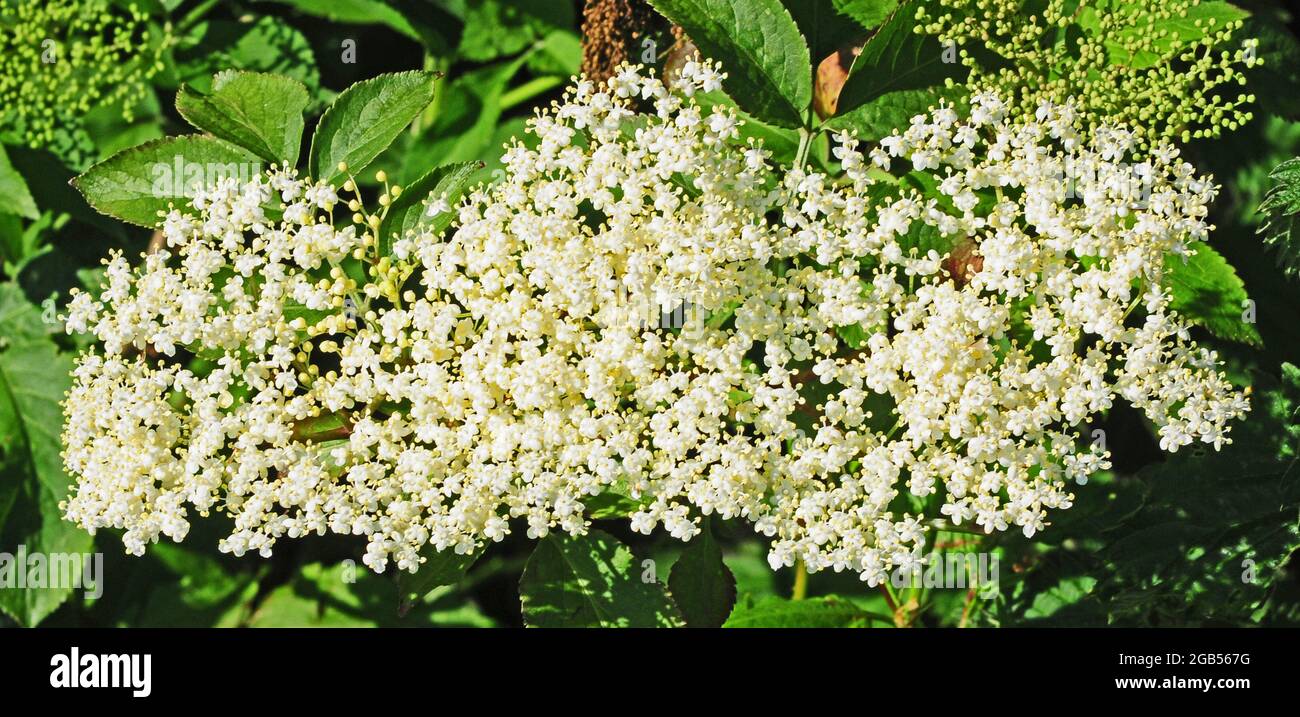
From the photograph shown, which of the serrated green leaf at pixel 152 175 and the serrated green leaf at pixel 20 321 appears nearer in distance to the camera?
the serrated green leaf at pixel 152 175

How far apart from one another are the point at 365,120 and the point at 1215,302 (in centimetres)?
171

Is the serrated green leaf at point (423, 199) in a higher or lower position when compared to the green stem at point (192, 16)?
lower

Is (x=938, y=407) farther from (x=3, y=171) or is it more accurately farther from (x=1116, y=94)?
(x=3, y=171)

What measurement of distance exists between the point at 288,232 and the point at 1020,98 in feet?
4.95

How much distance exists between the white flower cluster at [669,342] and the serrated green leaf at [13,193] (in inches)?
30.9

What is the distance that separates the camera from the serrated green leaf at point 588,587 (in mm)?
2373

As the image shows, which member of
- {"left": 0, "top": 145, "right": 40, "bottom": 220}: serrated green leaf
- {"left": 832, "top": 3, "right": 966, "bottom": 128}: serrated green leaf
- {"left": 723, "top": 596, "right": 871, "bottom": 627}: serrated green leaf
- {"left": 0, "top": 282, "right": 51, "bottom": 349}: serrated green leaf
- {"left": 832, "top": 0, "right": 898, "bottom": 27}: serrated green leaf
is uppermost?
{"left": 832, "top": 0, "right": 898, "bottom": 27}: serrated green leaf

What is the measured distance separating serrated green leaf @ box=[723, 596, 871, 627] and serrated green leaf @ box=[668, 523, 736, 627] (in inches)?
17.1

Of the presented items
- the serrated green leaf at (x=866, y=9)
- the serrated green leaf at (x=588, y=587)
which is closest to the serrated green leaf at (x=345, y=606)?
the serrated green leaf at (x=588, y=587)

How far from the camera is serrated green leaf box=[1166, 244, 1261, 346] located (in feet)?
6.96

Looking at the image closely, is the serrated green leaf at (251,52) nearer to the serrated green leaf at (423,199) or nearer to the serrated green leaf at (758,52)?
the serrated green leaf at (423,199)

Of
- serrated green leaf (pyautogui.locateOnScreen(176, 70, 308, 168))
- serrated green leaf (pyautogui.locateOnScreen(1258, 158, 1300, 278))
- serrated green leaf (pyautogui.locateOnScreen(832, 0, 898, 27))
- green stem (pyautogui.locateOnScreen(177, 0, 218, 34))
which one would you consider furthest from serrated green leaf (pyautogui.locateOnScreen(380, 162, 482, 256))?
serrated green leaf (pyautogui.locateOnScreen(1258, 158, 1300, 278))

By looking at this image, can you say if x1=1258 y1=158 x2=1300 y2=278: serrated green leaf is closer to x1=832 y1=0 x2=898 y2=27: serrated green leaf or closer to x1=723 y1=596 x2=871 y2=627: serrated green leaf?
x1=832 y1=0 x2=898 y2=27: serrated green leaf

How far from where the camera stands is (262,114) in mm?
2254
